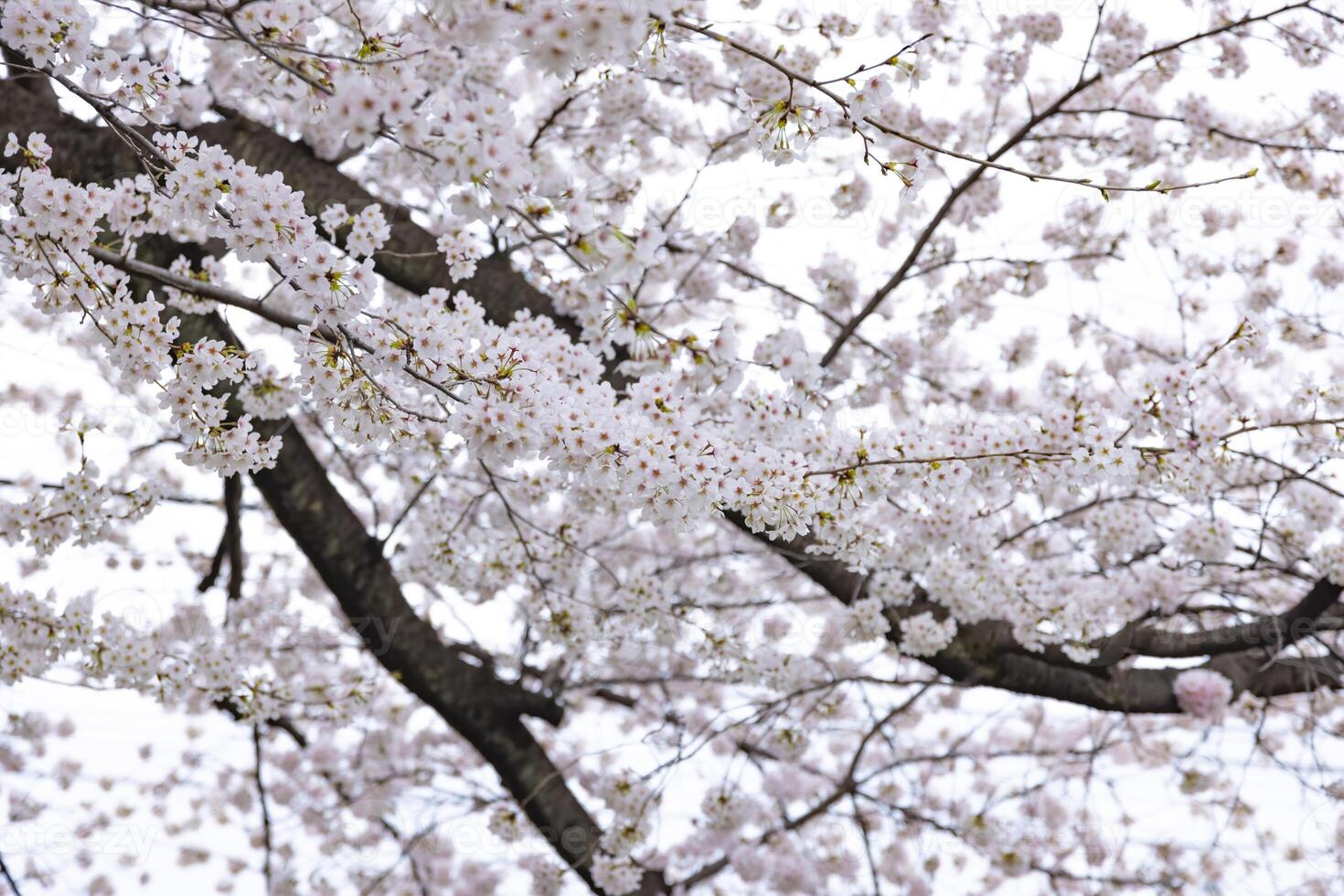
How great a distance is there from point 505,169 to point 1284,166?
14.3ft

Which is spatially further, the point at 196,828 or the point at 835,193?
the point at 196,828

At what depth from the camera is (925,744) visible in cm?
708

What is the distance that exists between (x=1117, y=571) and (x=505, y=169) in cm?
469

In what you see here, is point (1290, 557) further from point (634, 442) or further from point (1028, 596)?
point (634, 442)

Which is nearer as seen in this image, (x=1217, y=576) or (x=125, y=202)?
(x=125, y=202)

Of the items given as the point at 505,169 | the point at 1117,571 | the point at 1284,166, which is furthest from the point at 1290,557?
the point at 505,169

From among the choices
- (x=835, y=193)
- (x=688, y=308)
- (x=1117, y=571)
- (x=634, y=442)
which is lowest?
(x=634, y=442)

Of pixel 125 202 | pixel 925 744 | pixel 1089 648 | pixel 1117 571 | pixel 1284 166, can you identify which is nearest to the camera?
pixel 125 202

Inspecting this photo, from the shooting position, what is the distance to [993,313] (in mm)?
5070

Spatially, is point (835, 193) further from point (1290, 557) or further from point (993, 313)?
point (1290, 557)

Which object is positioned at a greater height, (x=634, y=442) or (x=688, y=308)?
(x=688, y=308)

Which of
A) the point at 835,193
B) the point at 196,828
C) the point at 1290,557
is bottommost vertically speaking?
the point at 1290,557

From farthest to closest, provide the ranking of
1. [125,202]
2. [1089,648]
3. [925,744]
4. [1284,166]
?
[925,744], [1284,166], [1089,648], [125,202]

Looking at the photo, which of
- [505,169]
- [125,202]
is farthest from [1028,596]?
[125,202]
